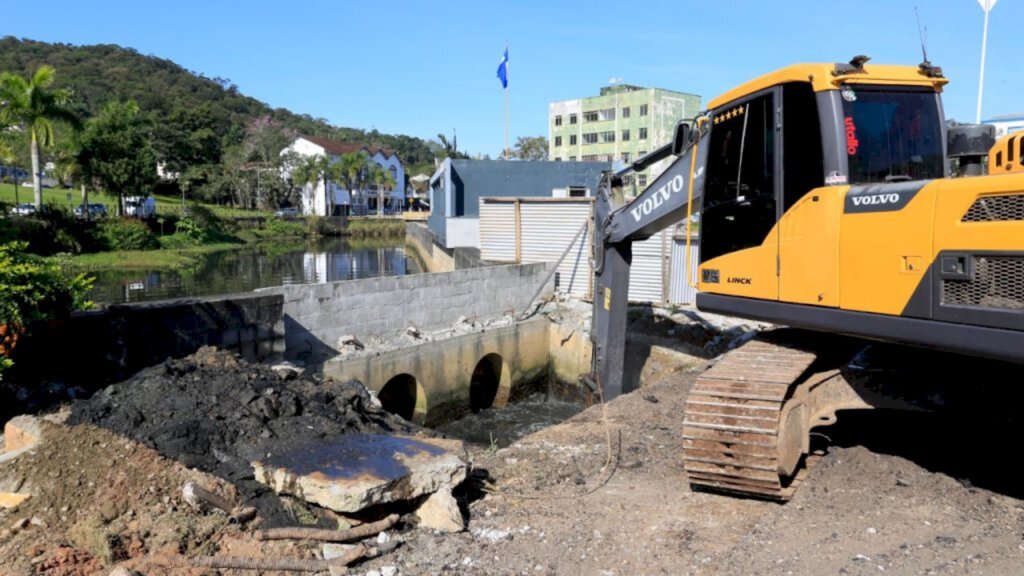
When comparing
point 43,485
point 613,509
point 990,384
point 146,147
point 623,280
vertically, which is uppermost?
point 146,147

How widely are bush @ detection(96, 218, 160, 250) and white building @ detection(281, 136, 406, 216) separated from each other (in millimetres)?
34891

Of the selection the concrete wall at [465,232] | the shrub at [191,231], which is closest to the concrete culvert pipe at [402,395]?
the concrete wall at [465,232]

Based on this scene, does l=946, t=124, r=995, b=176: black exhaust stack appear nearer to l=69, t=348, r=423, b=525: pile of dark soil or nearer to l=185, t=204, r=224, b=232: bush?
l=69, t=348, r=423, b=525: pile of dark soil

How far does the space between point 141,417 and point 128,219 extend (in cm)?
3782

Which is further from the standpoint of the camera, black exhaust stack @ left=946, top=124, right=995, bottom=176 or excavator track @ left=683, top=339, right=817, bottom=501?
black exhaust stack @ left=946, top=124, right=995, bottom=176

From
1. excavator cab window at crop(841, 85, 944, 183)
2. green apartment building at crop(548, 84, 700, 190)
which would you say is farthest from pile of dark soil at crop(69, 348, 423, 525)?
green apartment building at crop(548, 84, 700, 190)

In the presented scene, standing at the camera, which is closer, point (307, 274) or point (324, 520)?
point (324, 520)

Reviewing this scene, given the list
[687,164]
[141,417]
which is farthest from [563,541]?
[687,164]

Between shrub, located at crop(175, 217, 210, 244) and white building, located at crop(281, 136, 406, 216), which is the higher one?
white building, located at crop(281, 136, 406, 216)

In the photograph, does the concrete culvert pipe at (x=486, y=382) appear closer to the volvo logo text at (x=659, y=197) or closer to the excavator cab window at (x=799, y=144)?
the volvo logo text at (x=659, y=197)

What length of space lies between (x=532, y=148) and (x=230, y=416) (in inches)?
3612

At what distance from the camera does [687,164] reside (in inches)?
297

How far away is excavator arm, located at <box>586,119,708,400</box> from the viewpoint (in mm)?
7988

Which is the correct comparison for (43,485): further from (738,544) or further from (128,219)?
(128,219)
